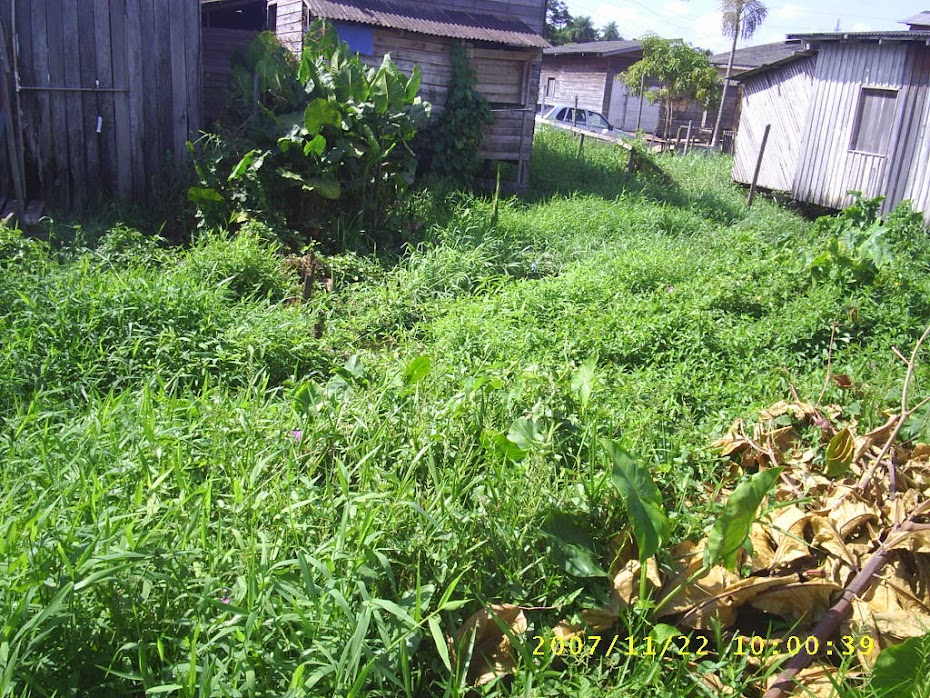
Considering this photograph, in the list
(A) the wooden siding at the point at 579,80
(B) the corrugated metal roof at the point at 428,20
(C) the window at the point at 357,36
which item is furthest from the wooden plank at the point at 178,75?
(A) the wooden siding at the point at 579,80

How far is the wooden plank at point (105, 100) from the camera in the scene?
7156 millimetres

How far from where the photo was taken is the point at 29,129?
23.1ft

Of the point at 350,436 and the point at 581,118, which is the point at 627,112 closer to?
the point at 581,118

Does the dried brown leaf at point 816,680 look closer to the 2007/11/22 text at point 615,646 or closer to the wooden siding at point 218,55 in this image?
the 2007/11/22 text at point 615,646

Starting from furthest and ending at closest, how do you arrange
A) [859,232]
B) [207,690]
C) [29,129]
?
1. [29,129]
2. [859,232]
3. [207,690]

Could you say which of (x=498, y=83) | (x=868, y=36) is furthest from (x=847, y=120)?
(x=498, y=83)

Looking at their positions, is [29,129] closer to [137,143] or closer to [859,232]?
[137,143]

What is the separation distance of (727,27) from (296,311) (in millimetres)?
25622

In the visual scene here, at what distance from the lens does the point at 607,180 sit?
11797 mm

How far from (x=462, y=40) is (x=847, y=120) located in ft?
21.9

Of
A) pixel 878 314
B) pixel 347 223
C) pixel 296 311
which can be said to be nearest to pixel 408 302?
pixel 296 311

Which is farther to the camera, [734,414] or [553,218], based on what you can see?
[553,218]

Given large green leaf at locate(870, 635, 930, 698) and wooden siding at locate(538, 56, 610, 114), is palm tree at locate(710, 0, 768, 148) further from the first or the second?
large green leaf at locate(870, 635, 930, 698)

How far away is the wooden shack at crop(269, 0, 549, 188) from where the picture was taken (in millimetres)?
9750
